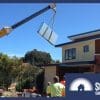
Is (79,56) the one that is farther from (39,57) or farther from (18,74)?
(39,57)

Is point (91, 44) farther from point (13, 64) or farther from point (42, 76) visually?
point (13, 64)

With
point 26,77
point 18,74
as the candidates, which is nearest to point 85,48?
point 26,77

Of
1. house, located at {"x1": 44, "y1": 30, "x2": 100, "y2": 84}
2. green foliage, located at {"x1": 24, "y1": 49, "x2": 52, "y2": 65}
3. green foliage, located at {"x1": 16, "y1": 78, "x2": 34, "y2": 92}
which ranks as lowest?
green foliage, located at {"x1": 16, "y1": 78, "x2": 34, "y2": 92}

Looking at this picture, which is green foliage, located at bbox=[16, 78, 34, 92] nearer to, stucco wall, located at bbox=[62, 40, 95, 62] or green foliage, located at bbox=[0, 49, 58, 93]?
green foliage, located at bbox=[0, 49, 58, 93]

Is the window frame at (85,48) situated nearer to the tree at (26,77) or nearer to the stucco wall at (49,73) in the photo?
the stucco wall at (49,73)

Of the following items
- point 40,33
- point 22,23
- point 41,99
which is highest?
point 22,23

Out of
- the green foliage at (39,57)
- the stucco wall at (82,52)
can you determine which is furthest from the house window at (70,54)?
the green foliage at (39,57)

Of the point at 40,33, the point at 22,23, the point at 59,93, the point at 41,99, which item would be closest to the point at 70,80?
the point at 41,99

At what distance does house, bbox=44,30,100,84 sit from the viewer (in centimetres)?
4434

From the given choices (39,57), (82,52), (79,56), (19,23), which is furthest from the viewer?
(39,57)

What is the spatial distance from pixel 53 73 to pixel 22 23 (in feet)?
96.9

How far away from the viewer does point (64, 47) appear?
167ft

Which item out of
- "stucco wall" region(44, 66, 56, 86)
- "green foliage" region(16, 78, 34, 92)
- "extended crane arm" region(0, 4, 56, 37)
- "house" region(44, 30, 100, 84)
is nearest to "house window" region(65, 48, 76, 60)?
"house" region(44, 30, 100, 84)

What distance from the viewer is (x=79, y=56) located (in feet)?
157
